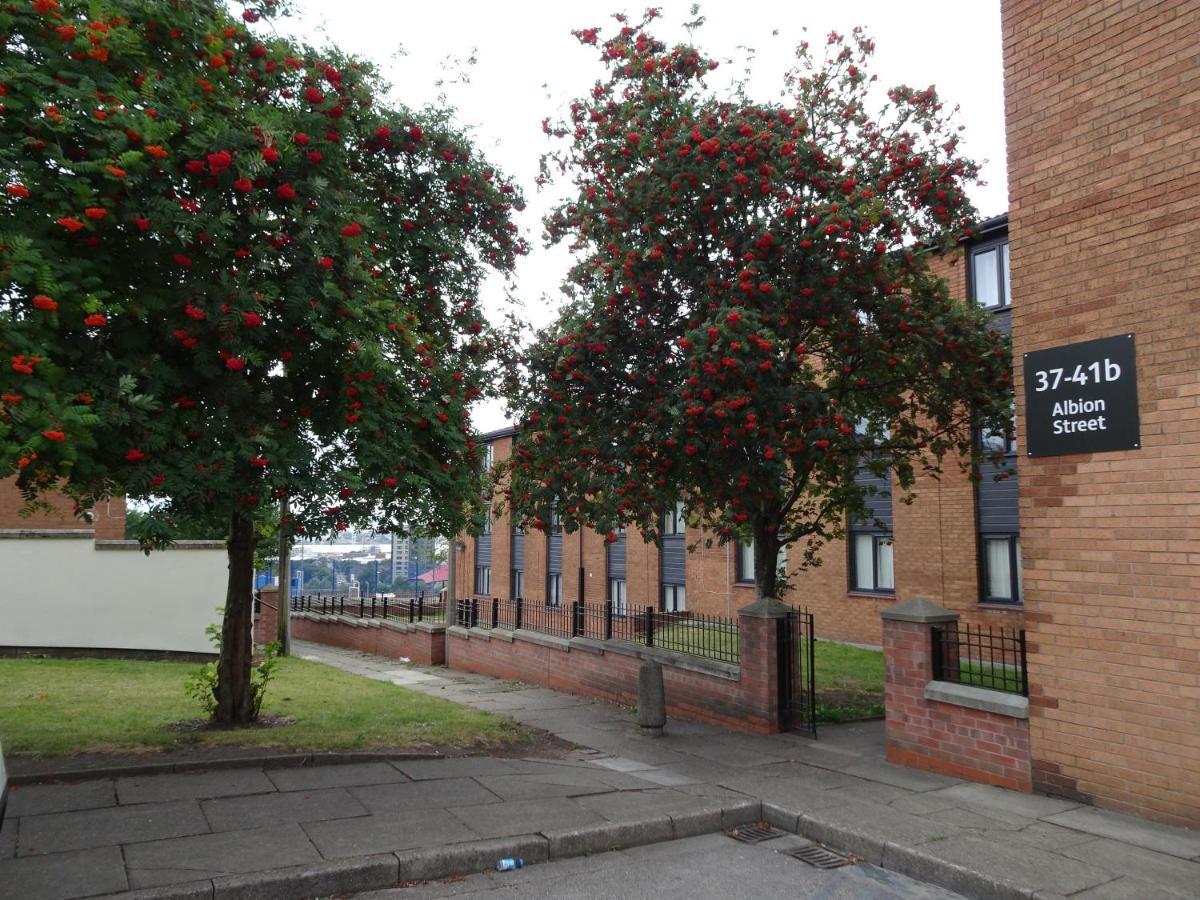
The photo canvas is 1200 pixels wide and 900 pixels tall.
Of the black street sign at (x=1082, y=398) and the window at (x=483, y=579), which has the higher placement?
the black street sign at (x=1082, y=398)

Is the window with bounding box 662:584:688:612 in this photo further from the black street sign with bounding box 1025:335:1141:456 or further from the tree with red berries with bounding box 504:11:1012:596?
the black street sign with bounding box 1025:335:1141:456

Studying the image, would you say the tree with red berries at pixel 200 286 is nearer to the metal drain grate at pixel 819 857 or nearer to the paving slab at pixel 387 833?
the paving slab at pixel 387 833

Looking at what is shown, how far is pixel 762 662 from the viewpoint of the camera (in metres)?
9.96

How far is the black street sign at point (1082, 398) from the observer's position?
21.8 ft

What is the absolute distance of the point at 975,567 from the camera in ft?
59.3

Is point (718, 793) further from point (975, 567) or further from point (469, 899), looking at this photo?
point (975, 567)

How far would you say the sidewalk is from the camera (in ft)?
16.8

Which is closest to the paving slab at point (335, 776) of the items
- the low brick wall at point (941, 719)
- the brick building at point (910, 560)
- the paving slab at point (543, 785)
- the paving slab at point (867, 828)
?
the paving slab at point (543, 785)

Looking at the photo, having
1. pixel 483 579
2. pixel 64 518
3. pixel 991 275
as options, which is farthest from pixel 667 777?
pixel 483 579

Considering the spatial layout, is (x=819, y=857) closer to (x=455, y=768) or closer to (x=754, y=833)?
(x=754, y=833)

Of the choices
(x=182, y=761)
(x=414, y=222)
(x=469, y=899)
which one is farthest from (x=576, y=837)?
(x=414, y=222)

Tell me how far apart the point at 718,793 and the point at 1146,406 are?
4.60m

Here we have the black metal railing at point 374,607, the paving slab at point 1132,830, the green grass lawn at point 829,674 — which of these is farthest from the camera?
the black metal railing at point 374,607

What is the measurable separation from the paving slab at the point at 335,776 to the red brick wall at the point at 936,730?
4658 mm
